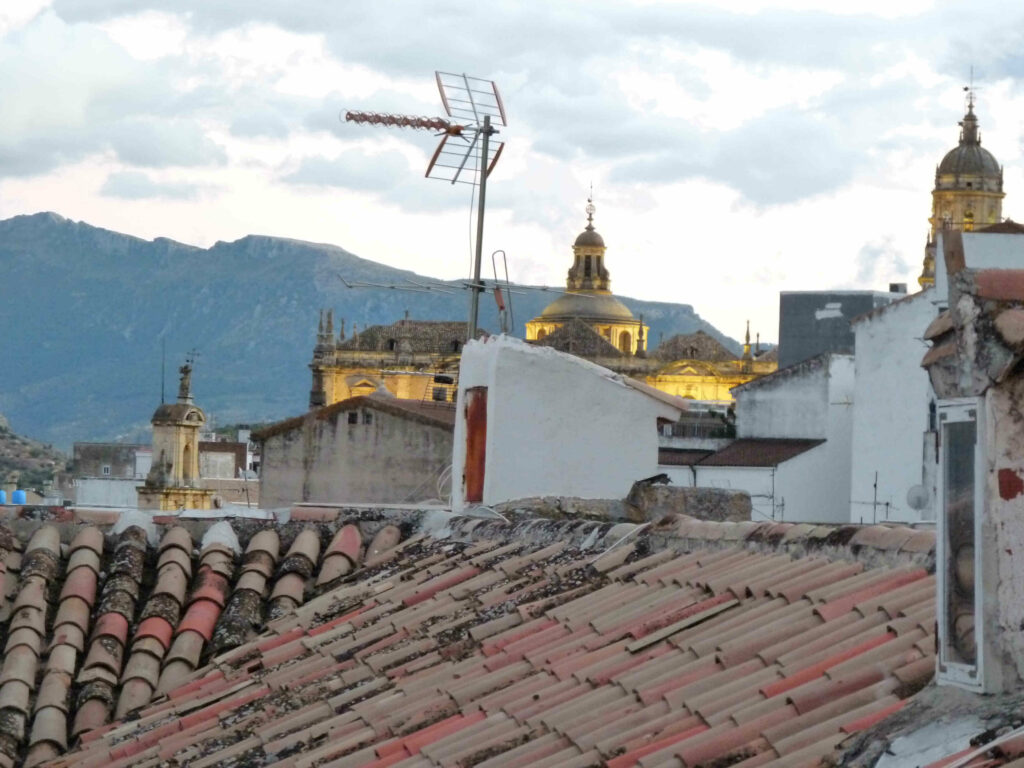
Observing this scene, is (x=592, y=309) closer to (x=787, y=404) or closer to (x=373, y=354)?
(x=373, y=354)

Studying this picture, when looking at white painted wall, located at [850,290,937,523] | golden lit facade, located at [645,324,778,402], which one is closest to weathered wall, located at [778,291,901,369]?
white painted wall, located at [850,290,937,523]

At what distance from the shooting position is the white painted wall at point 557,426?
10961mm

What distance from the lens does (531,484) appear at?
11.1 meters

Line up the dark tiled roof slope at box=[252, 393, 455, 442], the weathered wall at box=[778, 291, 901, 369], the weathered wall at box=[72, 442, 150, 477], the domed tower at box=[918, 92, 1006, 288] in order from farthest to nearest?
the domed tower at box=[918, 92, 1006, 288] → the weathered wall at box=[72, 442, 150, 477] → the weathered wall at box=[778, 291, 901, 369] → the dark tiled roof slope at box=[252, 393, 455, 442]

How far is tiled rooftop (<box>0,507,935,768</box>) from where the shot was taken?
16.0 ft

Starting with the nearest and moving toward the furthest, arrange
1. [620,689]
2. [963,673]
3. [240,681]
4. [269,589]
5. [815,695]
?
[963,673], [815,695], [620,689], [240,681], [269,589]

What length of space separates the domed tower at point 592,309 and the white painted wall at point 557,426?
97.2 m

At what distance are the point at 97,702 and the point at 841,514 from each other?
25699mm

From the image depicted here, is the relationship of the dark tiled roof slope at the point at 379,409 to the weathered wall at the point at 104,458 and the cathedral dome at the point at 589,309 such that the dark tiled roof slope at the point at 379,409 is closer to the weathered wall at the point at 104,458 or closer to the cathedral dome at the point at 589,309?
the weathered wall at the point at 104,458

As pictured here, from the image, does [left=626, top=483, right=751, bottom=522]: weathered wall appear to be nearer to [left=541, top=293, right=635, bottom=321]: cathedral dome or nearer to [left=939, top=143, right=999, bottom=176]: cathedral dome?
[left=939, top=143, right=999, bottom=176]: cathedral dome

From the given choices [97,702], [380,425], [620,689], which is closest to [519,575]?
[97,702]

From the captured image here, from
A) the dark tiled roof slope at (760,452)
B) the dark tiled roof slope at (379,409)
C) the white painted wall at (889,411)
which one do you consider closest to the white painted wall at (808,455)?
the dark tiled roof slope at (760,452)

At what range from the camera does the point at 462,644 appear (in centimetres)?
718

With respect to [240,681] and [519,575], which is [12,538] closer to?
[240,681]
